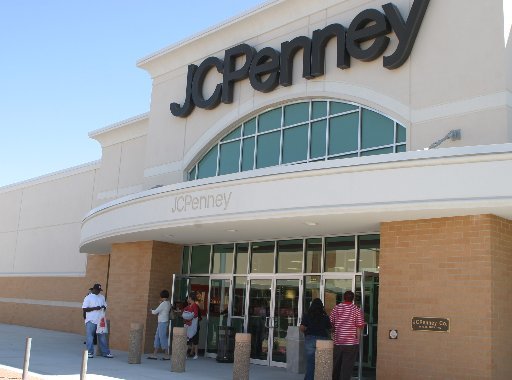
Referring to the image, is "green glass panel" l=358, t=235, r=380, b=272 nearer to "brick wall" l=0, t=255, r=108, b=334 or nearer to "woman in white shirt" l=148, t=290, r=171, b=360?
"woman in white shirt" l=148, t=290, r=171, b=360

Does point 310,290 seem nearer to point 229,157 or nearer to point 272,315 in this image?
point 272,315

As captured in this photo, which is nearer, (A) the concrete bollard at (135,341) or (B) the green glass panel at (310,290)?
(A) the concrete bollard at (135,341)

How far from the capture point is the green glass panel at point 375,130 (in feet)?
50.8

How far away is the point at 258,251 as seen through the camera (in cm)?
1762

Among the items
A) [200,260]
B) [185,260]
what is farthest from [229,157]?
[185,260]

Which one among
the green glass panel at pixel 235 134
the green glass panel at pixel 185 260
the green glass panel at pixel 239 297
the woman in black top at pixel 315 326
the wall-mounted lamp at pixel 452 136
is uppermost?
the green glass panel at pixel 235 134

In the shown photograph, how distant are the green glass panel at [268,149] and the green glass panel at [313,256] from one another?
2762 millimetres

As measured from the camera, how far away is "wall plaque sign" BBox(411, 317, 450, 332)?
12.2m

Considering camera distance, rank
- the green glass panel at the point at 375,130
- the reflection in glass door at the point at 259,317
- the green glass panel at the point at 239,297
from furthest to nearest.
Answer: the green glass panel at the point at 239,297
the reflection in glass door at the point at 259,317
the green glass panel at the point at 375,130

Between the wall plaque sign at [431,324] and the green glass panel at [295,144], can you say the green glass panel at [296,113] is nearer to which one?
the green glass panel at [295,144]

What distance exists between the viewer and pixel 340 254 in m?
15.7

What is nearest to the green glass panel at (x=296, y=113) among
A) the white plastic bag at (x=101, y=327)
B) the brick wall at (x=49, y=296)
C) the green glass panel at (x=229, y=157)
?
the green glass panel at (x=229, y=157)

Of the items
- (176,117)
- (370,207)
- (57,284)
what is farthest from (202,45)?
(57,284)

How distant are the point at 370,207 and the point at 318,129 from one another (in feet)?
18.1
